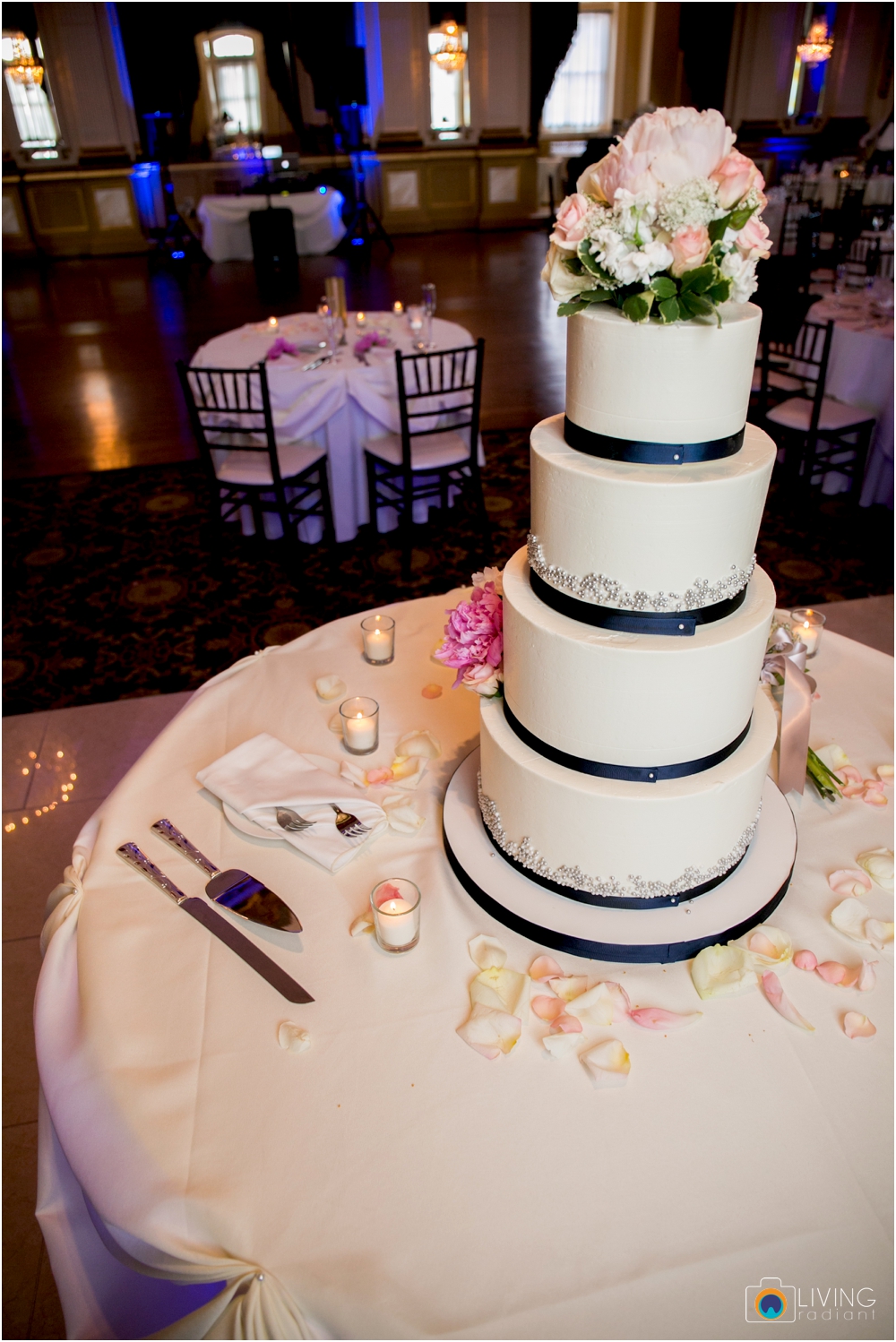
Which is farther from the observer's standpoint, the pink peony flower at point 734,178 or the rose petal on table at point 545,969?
the rose petal on table at point 545,969

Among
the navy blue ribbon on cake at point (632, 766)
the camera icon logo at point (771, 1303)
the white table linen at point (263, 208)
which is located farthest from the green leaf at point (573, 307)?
the white table linen at point (263, 208)

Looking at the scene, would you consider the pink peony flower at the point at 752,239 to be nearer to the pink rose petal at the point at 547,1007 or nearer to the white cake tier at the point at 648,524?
the white cake tier at the point at 648,524

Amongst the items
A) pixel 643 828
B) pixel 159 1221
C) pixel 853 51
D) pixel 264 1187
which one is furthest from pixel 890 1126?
pixel 853 51

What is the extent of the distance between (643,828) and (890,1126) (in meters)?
0.47

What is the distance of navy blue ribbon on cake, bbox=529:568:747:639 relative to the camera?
1.17 metres

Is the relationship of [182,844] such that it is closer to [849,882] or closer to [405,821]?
[405,821]

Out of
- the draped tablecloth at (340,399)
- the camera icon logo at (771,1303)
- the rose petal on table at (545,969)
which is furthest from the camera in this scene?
the draped tablecloth at (340,399)

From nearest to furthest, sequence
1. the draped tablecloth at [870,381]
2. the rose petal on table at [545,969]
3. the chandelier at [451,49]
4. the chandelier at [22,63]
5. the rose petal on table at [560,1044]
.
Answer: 1. the rose petal on table at [560,1044]
2. the rose petal on table at [545,969]
3. the draped tablecloth at [870,381]
4. the chandelier at [22,63]
5. the chandelier at [451,49]

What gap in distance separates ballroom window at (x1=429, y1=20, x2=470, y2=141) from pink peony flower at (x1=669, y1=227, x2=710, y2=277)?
13864 mm

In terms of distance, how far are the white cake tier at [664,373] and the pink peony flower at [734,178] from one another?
0.13m

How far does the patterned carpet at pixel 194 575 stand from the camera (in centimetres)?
375

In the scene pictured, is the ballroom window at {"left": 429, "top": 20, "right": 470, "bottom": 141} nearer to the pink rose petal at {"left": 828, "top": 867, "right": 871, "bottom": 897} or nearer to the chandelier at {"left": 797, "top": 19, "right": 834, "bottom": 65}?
the chandelier at {"left": 797, "top": 19, "right": 834, "bottom": 65}

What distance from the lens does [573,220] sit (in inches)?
40.6

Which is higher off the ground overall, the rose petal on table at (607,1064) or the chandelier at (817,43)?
the chandelier at (817,43)
